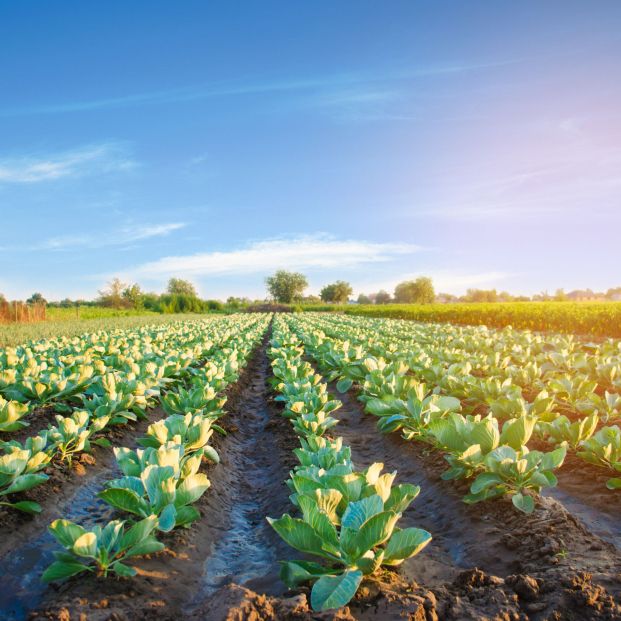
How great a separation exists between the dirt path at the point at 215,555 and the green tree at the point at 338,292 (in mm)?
84509

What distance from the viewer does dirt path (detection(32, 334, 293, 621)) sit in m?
2.17

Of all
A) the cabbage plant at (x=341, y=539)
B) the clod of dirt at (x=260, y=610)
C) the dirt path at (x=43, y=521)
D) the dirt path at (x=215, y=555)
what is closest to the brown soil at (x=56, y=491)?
the dirt path at (x=43, y=521)

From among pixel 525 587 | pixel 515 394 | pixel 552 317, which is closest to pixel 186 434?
pixel 525 587

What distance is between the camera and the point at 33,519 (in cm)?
318

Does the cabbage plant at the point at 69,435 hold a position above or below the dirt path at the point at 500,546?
above

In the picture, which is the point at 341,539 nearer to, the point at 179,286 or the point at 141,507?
the point at 141,507

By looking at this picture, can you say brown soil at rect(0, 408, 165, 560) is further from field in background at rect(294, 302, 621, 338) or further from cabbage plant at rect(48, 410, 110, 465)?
field in background at rect(294, 302, 621, 338)

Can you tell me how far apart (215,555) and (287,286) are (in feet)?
266

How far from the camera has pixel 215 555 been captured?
2986 millimetres

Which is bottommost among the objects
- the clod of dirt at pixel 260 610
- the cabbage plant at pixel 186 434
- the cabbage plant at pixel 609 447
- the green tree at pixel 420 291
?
the clod of dirt at pixel 260 610

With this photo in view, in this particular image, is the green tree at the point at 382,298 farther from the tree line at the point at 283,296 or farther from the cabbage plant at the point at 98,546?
the cabbage plant at the point at 98,546

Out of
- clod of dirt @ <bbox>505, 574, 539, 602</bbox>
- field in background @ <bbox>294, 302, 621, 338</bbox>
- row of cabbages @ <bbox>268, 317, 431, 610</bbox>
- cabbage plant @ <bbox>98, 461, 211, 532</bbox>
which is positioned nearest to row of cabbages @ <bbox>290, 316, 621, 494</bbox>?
clod of dirt @ <bbox>505, 574, 539, 602</bbox>

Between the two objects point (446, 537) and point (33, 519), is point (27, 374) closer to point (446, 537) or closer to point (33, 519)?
point (33, 519)

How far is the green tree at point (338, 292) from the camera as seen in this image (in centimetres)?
8981
